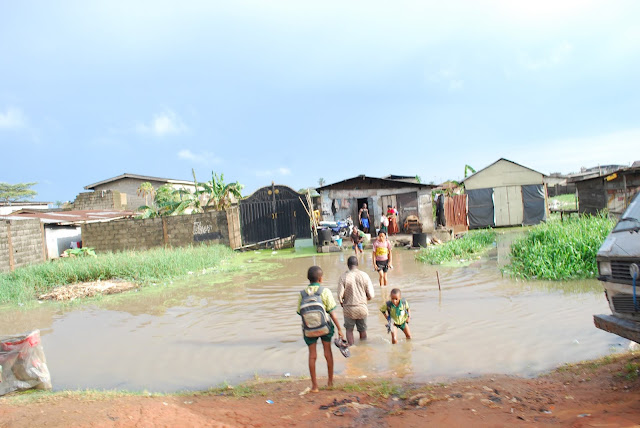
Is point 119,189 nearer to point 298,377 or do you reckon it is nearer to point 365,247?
point 365,247

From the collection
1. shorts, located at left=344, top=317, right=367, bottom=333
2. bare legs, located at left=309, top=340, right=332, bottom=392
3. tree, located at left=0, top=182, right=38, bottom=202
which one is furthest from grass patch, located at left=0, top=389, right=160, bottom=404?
tree, located at left=0, top=182, right=38, bottom=202

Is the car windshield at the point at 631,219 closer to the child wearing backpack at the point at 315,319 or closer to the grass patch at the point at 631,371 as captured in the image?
the grass patch at the point at 631,371

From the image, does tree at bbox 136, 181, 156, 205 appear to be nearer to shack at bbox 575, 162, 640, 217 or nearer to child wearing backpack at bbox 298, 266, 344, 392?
shack at bbox 575, 162, 640, 217

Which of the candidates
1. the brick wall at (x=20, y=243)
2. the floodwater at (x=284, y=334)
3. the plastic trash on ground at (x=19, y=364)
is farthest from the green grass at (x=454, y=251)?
the brick wall at (x=20, y=243)

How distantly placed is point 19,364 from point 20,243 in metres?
12.3

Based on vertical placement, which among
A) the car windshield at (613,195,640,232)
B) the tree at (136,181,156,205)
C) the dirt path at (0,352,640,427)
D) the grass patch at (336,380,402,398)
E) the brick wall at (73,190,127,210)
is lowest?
the grass patch at (336,380,402,398)

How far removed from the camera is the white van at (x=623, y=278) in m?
3.95

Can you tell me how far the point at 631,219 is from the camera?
462cm

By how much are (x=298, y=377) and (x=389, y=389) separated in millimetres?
1337

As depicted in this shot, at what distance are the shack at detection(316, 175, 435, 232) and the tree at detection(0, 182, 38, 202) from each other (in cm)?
3987

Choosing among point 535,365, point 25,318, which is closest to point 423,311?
point 535,365

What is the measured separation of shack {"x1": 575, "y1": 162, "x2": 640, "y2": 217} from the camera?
14656 mm

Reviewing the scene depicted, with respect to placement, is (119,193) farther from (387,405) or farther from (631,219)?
(631,219)

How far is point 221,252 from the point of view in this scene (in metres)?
18.1
